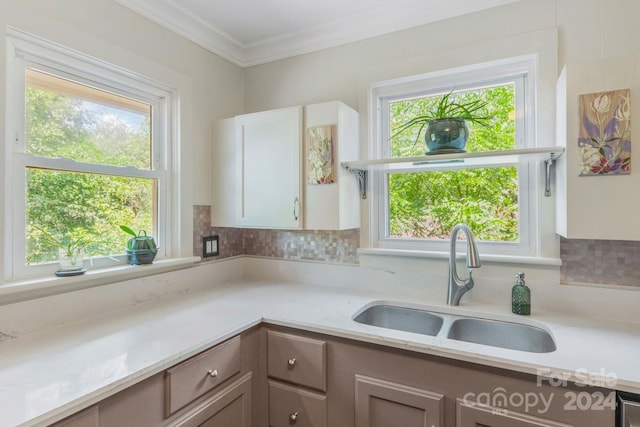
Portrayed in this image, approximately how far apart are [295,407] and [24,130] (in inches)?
62.1

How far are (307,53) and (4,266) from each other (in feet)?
6.06

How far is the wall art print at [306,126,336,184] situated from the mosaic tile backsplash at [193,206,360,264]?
42cm

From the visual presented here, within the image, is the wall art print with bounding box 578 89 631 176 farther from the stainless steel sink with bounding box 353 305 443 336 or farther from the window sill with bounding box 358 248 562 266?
the stainless steel sink with bounding box 353 305 443 336

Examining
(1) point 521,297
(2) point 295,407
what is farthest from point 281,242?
(1) point 521,297

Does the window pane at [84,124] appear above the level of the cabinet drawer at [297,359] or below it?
above

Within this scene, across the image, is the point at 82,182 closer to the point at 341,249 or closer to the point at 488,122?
the point at 341,249

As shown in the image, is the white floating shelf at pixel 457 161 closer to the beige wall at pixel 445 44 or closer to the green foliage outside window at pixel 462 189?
the green foliage outside window at pixel 462 189

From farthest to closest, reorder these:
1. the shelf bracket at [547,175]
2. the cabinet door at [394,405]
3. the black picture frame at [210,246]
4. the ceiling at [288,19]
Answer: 1. the black picture frame at [210,246]
2. the ceiling at [288,19]
3. the shelf bracket at [547,175]
4. the cabinet door at [394,405]

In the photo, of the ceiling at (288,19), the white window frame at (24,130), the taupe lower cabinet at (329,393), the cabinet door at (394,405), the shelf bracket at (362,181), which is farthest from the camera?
the shelf bracket at (362,181)

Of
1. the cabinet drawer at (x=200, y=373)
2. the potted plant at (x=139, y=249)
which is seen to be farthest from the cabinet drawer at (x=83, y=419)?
the potted plant at (x=139, y=249)

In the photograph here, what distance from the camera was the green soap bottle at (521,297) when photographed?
1.45 metres

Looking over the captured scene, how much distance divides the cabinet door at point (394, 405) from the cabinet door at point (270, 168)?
859 mm

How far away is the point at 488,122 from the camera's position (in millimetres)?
1729

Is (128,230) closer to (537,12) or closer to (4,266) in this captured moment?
(4,266)
